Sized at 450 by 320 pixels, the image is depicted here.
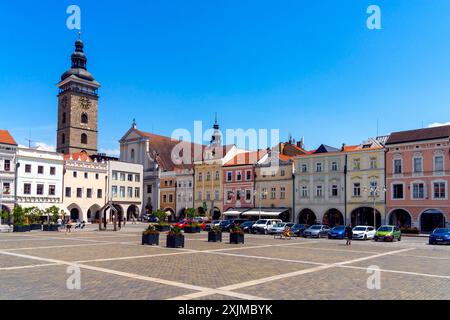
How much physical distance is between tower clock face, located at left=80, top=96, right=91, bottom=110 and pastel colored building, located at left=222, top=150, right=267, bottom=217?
1873 inches

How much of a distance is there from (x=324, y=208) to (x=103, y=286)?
46095 millimetres

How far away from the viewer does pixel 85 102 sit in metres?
99.9

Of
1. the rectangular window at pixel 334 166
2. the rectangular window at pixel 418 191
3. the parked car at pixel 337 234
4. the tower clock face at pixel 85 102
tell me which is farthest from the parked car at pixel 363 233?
the tower clock face at pixel 85 102

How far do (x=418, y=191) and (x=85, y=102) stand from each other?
254ft

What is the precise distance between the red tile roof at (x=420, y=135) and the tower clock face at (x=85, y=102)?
238 ft

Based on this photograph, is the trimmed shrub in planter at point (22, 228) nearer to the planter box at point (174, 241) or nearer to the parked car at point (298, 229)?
the planter box at point (174, 241)

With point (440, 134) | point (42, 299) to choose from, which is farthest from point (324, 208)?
point (42, 299)

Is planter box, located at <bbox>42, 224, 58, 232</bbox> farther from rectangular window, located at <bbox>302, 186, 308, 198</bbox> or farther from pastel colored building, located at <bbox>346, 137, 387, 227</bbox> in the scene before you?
pastel colored building, located at <bbox>346, 137, 387, 227</bbox>

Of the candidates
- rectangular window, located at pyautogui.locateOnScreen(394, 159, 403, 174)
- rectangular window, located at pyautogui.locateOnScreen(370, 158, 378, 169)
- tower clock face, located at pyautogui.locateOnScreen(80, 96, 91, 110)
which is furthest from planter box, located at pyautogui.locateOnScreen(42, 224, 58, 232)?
tower clock face, located at pyautogui.locateOnScreen(80, 96, 91, 110)

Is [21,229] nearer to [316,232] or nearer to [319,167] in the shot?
[316,232]

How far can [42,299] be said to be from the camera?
1055 cm

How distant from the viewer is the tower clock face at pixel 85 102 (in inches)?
3910

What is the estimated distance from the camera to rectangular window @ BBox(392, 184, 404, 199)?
48969mm

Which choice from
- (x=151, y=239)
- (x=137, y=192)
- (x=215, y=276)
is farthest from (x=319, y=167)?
(x=215, y=276)
